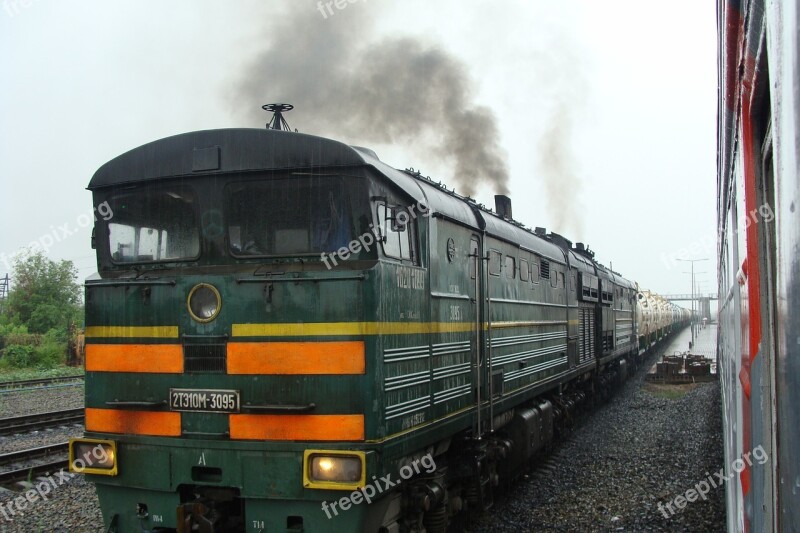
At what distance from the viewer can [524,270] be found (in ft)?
32.8

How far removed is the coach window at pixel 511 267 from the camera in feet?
29.8

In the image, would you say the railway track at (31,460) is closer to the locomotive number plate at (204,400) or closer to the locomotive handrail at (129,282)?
the locomotive handrail at (129,282)

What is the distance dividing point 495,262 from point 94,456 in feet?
15.8

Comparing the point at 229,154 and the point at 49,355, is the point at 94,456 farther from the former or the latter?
the point at 49,355

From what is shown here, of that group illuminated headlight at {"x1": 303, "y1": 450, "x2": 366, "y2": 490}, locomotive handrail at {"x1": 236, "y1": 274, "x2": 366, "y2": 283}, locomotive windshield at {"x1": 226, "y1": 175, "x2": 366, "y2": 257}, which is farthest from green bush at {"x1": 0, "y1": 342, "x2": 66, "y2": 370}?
illuminated headlight at {"x1": 303, "y1": 450, "x2": 366, "y2": 490}

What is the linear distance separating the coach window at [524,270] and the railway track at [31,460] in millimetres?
7007

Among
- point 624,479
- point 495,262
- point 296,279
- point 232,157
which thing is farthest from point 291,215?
point 624,479

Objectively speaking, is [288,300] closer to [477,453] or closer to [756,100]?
[477,453]

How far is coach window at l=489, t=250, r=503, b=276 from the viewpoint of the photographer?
27.3 ft

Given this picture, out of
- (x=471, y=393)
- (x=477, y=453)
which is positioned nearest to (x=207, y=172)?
(x=471, y=393)

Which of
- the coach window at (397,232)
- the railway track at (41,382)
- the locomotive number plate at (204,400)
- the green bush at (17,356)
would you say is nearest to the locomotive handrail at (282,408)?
the locomotive number plate at (204,400)

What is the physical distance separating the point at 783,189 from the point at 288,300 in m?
4.41

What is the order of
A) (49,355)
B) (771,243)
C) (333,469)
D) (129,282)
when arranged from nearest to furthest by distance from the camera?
(771,243)
(333,469)
(129,282)
(49,355)

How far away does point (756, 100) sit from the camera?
1.63 meters
